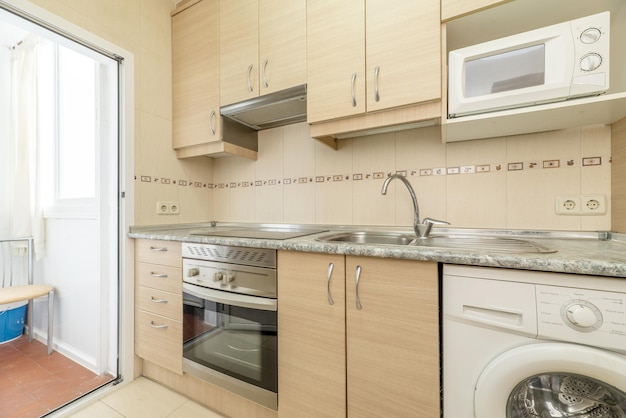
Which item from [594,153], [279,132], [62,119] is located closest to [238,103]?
[279,132]

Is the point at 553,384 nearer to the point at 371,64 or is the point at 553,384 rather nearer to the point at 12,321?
the point at 371,64

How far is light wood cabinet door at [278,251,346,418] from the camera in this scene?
91 cm

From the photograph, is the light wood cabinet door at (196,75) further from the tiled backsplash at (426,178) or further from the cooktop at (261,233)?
the cooktop at (261,233)

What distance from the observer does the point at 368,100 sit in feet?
3.79

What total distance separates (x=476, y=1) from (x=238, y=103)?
48.5 inches

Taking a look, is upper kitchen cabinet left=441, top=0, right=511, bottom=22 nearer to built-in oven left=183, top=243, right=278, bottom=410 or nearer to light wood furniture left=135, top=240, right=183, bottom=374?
built-in oven left=183, top=243, right=278, bottom=410

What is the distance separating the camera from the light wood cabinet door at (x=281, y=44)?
1.32 m

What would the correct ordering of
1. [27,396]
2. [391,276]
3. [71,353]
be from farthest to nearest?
1. [71,353]
2. [27,396]
3. [391,276]

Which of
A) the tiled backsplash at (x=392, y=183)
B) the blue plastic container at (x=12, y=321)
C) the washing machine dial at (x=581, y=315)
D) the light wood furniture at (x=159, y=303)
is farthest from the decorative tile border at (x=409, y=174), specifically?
the blue plastic container at (x=12, y=321)

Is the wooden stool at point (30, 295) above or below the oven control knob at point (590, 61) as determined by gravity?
below

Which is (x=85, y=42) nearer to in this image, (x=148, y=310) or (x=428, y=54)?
(x=148, y=310)

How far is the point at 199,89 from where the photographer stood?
166 cm

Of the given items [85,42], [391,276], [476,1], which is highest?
A: [85,42]

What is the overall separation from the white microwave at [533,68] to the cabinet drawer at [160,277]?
5.07 feet
